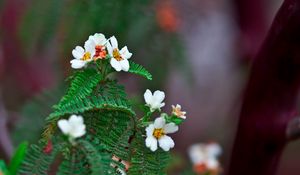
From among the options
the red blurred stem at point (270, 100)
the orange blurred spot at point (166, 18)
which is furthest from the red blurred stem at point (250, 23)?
the red blurred stem at point (270, 100)

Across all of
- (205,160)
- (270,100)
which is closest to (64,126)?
(270,100)

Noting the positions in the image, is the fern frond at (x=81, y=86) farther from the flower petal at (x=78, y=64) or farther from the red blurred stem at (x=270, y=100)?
the red blurred stem at (x=270, y=100)

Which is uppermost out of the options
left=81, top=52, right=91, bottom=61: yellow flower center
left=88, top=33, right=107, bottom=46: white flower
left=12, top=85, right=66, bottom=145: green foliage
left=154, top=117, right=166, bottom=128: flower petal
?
left=12, top=85, right=66, bottom=145: green foliage

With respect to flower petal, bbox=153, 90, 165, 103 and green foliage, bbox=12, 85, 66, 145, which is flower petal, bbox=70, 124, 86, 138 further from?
green foliage, bbox=12, 85, 66, 145

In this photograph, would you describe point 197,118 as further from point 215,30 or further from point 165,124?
point 165,124

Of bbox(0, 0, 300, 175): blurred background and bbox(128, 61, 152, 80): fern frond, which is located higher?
bbox(0, 0, 300, 175): blurred background

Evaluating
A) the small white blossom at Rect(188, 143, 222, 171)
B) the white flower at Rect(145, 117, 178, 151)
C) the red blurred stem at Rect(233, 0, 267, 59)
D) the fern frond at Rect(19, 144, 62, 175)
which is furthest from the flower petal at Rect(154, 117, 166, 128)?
the red blurred stem at Rect(233, 0, 267, 59)

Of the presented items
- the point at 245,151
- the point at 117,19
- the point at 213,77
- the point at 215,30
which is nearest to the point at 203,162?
the point at 245,151
